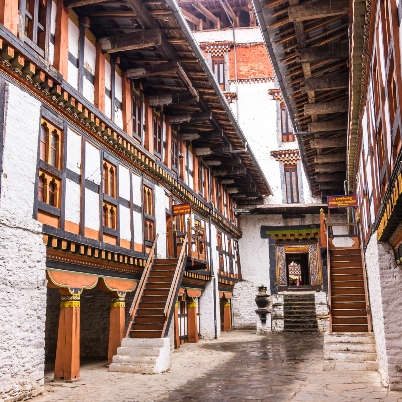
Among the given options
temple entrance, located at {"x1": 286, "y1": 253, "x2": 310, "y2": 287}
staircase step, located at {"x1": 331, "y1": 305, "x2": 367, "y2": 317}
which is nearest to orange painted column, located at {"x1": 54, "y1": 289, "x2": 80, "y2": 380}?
staircase step, located at {"x1": 331, "y1": 305, "x2": 367, "y2": 317}

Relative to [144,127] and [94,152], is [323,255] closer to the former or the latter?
[144,127]

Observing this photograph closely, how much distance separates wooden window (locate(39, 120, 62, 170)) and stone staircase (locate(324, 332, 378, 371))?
688cm

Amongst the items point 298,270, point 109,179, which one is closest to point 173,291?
point 109,179

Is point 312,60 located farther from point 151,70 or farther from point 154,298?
point 154,298

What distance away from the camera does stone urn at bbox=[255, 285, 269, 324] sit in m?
21.6

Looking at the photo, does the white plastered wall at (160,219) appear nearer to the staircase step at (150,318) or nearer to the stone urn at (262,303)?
the staircase step at (150,318)

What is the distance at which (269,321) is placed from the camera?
72.3 ft

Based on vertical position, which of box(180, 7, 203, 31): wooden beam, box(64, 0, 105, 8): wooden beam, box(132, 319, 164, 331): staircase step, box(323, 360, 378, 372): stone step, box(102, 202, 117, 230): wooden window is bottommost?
box(323, 360, 378, 372): stone step

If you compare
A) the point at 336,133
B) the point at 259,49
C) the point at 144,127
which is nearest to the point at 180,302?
the point at 144,127

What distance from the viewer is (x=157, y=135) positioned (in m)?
14.8

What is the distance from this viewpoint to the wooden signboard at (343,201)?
47.4ft

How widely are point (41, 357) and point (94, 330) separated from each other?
17.2ft

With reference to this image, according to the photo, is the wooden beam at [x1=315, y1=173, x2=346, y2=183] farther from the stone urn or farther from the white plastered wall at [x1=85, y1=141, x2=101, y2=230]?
the white plastered wall at [x1=85, y1=141, x2=101, y2=230]

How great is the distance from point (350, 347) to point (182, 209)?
21.5ft
